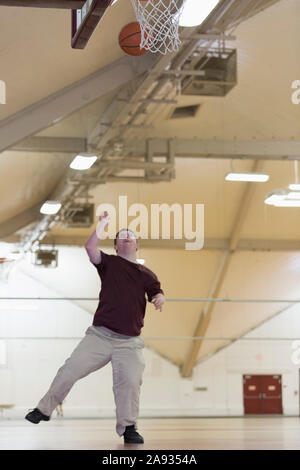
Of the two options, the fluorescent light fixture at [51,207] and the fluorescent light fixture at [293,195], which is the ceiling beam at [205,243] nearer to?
the fluorescent light fixture at [51,207]

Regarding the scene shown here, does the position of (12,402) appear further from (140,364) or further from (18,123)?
(140,364)

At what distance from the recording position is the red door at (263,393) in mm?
19922

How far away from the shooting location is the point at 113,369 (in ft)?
13.3

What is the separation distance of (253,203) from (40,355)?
6.19 metres

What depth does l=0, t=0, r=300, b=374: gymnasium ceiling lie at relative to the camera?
307 inches

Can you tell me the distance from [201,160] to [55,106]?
8.21 meters

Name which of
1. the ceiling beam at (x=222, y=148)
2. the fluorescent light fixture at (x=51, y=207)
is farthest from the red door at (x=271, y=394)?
the fluorescent light fixture at (x=51, y=207)

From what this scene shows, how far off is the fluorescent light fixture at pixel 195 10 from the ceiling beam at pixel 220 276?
1027 cm

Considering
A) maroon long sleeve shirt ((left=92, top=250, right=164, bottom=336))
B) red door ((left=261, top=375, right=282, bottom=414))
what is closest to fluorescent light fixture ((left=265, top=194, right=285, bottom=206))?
red door ((left=261, top=375, right=282, bottom=414))

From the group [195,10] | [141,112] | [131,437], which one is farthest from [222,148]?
[131,437]

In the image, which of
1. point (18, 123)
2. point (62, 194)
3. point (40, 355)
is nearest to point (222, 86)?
point (18, 123)

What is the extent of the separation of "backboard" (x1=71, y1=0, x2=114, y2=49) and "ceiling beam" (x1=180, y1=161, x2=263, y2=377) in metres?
12.3

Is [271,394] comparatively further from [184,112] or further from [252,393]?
[184,112]

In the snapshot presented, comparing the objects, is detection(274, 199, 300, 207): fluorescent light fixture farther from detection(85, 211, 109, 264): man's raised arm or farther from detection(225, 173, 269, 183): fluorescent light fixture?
detection(85, 211, 109, 264): man's raised arm
